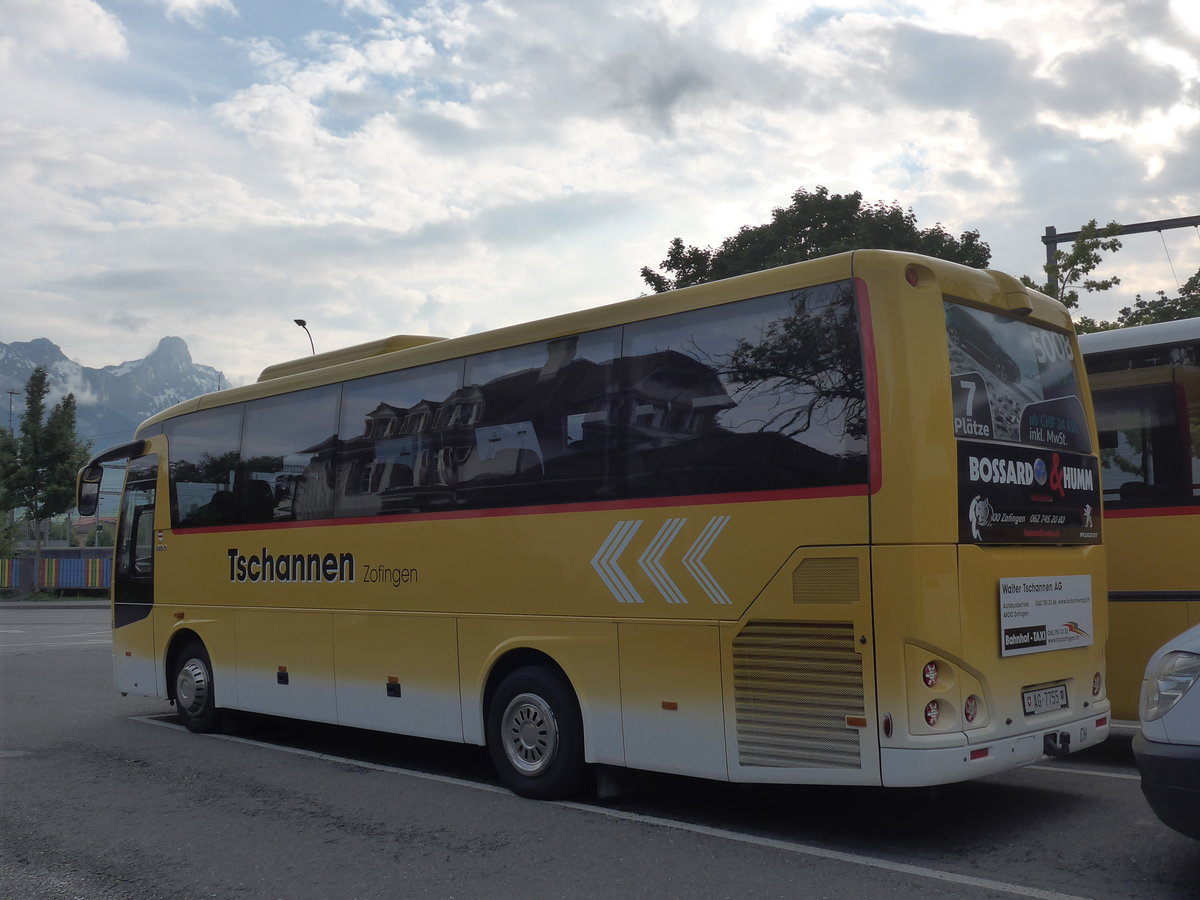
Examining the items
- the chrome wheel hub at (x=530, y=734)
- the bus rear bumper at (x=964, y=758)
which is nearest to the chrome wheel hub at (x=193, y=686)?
the chrome wheel hub at (x=530, y=734)

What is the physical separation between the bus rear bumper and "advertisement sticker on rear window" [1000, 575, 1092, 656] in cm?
49

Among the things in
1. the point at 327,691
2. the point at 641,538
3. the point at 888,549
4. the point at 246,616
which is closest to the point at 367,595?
the point at 327,691

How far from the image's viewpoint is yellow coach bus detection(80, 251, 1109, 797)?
6.02 m

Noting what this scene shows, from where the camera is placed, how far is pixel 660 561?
7.04 metres

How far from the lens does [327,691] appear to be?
31.9 feet

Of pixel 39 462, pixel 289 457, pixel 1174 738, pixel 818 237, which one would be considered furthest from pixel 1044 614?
pixel 39 462

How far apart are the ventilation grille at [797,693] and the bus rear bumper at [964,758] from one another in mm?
213

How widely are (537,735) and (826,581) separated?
8.70 feet

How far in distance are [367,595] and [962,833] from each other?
496cm

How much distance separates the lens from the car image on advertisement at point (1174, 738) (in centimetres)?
476

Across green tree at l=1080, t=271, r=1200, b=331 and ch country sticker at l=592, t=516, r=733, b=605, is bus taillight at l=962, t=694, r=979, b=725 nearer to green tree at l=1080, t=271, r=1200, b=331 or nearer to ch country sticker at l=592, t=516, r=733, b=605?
ch country sticker at l=592, t=516, r=733, b=605

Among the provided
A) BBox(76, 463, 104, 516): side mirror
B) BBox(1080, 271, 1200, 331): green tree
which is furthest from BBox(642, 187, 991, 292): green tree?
BBox(76, 463, 104, 516): side mirror

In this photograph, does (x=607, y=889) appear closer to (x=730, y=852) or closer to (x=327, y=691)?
(x=730, y=852)

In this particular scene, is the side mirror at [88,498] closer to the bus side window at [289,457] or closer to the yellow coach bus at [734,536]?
the bus side window at [289,457]
